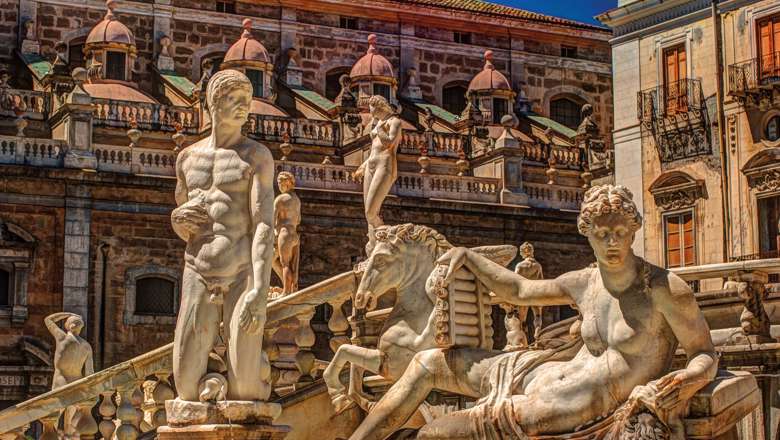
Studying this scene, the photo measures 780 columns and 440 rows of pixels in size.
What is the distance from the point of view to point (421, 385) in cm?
800

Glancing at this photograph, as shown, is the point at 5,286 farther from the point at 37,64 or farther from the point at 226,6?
the point at 226,6

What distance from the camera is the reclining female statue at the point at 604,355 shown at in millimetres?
6973

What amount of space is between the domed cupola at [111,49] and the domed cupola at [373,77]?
20.3ft

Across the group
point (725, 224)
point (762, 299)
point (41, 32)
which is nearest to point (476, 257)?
point (762, 299)

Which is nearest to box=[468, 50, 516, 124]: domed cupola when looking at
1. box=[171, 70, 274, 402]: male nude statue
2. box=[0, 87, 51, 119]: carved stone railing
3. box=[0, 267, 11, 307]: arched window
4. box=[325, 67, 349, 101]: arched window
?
box=[325, 67, 349, 101]: arched window

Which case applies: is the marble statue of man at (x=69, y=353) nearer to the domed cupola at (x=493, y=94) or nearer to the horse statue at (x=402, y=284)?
the horse statue at (x=402, y=284)

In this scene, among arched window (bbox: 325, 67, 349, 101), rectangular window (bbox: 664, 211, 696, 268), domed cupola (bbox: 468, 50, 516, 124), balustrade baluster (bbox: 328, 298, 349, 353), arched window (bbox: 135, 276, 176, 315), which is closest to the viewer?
balustrade baluster (bbox: 328, 298, 349, 353)

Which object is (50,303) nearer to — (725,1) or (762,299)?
(725,1)

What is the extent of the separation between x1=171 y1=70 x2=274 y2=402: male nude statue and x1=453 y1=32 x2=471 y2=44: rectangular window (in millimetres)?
35879

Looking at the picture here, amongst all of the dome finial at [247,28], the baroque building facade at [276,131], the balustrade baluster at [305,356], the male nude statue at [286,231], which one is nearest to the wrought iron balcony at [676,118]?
the baroque building facade at [276,131]

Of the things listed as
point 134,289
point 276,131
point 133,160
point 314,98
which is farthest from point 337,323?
point 314,98

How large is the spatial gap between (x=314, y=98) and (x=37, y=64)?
748 centimetres

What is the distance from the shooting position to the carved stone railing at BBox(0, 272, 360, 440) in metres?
11.9

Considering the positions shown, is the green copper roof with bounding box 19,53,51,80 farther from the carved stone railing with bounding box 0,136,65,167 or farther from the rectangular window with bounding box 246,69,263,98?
the rectangular window with bounding box 246,69,263,98
